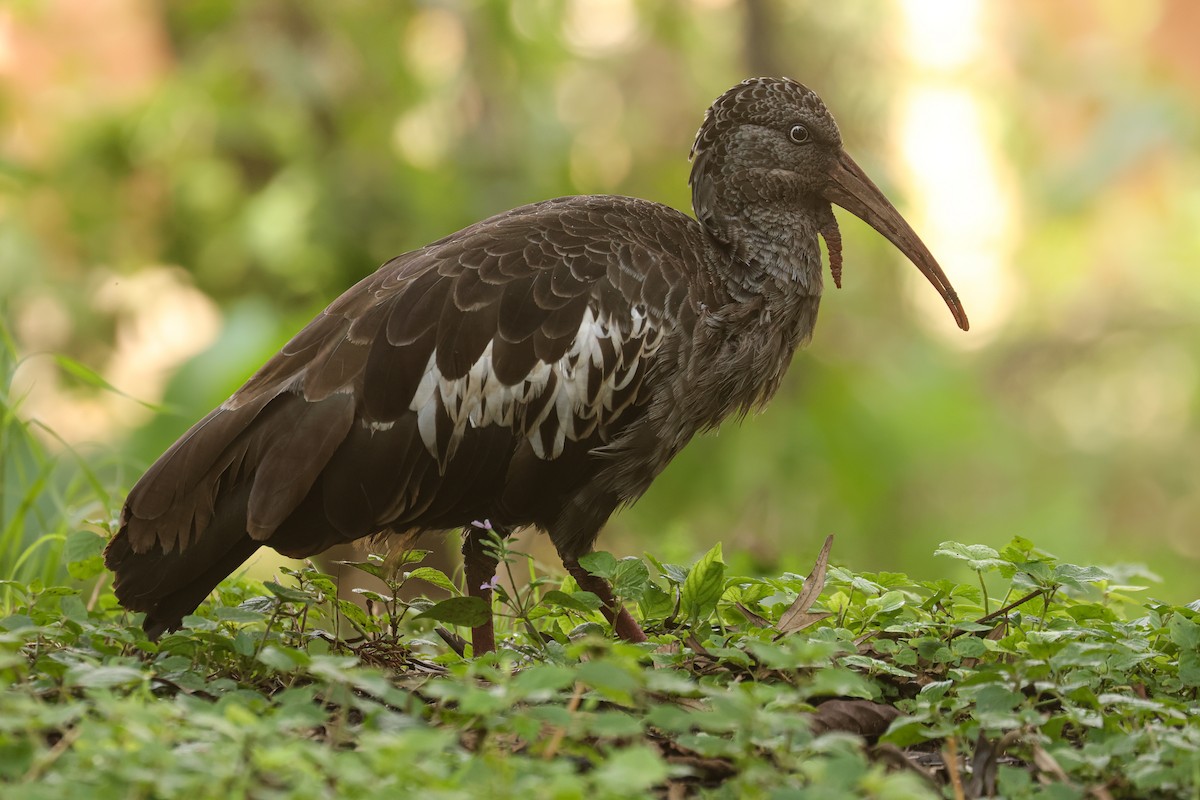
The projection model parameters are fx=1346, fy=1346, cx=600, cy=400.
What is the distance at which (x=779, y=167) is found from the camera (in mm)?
4980

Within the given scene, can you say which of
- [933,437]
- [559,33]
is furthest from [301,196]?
[933,437]

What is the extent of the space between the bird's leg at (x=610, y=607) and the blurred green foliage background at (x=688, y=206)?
2.56 meters

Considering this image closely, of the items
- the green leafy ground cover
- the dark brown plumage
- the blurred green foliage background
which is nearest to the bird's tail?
the dark brown plumage

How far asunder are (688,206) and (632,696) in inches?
222

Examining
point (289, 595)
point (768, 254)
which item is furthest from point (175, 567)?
point (768, 254)

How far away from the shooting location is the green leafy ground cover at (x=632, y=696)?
257 centimetres

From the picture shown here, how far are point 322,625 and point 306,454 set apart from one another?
843 mm

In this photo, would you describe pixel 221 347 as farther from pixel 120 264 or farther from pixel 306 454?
pixel 306 454

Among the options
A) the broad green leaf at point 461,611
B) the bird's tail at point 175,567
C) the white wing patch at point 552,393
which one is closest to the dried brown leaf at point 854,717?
the broad green leaf at point 461,611

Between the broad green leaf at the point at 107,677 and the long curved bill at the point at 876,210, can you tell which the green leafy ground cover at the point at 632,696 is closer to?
the broad green leaf at the point at 107,677

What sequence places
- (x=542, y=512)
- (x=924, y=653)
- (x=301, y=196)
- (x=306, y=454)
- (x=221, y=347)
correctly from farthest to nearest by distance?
(x=301, y=196)
(x=221, y=347)
(x=542, y=512)
(x=306, y=454)
(x=924, y=653)

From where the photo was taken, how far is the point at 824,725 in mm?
3447

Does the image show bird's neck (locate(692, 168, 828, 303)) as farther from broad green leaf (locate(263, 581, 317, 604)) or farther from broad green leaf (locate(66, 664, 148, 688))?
broad green leaf (locate(66, 664, 148, 688))

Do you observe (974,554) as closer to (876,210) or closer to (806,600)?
(806,600)
